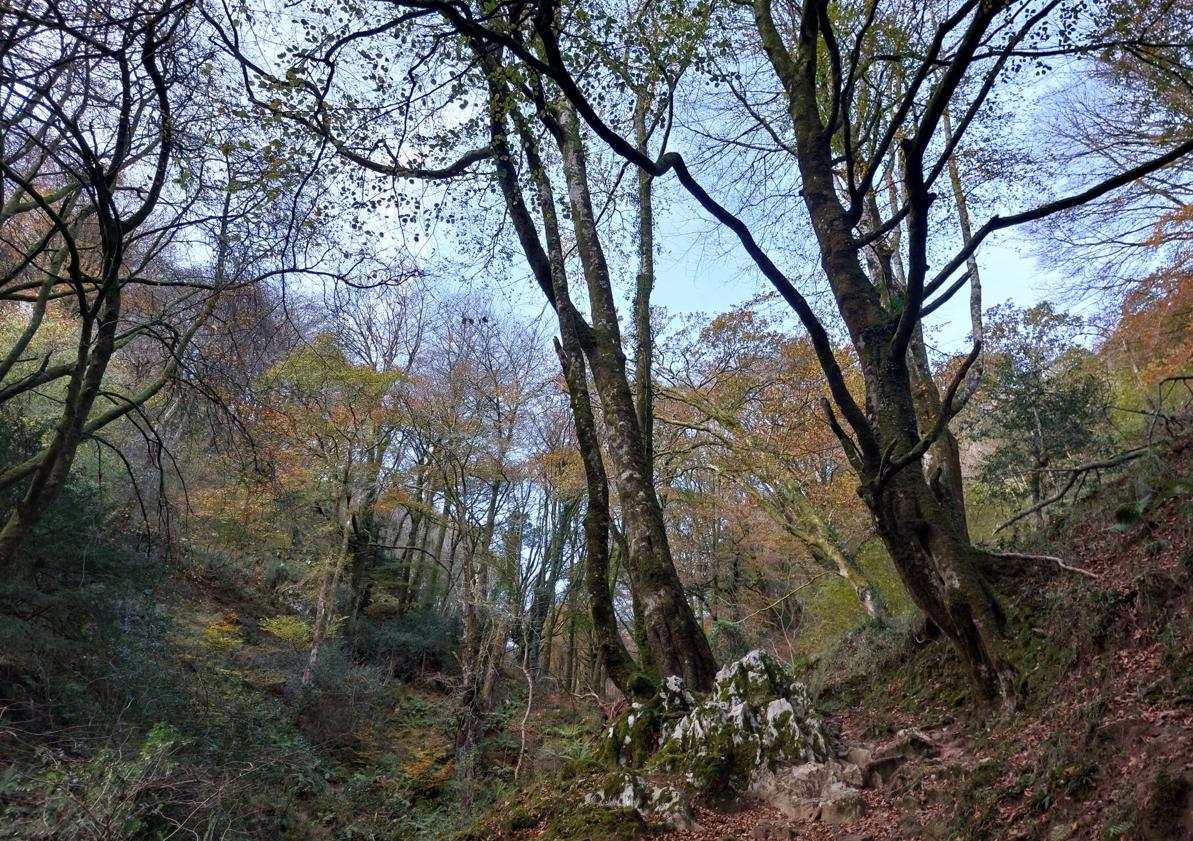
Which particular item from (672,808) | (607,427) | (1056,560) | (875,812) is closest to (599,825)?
(672,808)

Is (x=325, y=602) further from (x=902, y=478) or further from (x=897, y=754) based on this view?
(x=902, y=478)

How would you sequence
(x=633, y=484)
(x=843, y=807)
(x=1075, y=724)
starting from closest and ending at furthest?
1. (x=1075, y=724)
2. (x=843, y=807)
3. (x=633, y=484)

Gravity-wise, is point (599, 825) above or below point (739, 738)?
below

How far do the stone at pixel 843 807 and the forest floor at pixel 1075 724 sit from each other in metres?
0.07

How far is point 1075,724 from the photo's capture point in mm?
2945

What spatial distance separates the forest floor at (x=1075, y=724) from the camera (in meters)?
2.47

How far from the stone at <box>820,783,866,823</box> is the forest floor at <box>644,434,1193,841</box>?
0.23ft

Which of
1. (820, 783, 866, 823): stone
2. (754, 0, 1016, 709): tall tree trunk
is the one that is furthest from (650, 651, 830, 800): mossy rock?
(754, 0, 1016, 709): tall tree trunk

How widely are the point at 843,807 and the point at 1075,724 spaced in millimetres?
1293

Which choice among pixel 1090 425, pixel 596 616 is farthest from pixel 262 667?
pixel 1090 425

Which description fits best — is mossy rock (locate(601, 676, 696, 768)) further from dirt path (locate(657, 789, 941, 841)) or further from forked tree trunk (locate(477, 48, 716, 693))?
dirt path (locate(657, 789, 941, 841))

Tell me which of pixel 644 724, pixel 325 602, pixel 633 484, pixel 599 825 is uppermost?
pixel 633 484

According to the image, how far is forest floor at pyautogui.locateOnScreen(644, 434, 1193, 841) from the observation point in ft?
8.11

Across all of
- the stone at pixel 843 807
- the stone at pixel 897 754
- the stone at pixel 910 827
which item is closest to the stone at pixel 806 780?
the stone at pixel 843 807
